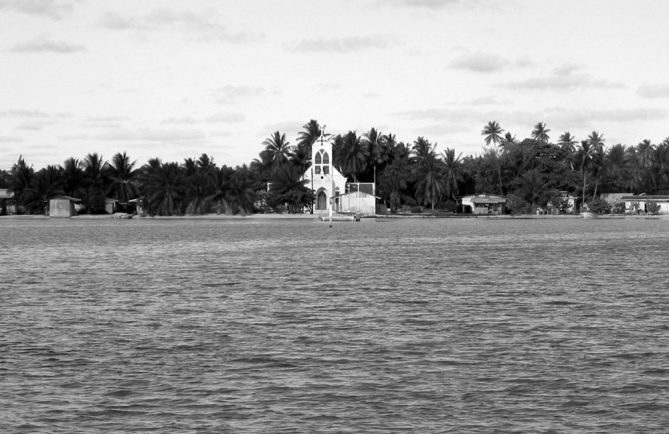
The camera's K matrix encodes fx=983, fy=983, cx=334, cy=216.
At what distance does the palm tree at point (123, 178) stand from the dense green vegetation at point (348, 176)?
0.18 metres

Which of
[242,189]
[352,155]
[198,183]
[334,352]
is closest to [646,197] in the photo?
[352,155]

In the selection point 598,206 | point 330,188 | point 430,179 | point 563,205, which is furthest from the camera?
point 563,205

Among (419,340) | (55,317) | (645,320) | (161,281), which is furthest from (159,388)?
(161,281)

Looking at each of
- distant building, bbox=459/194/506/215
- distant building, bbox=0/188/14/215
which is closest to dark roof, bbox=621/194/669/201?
distant building, bbox=459/194/506/215

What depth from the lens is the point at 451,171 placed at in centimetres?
18038

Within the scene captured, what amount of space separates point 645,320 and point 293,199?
140 metres

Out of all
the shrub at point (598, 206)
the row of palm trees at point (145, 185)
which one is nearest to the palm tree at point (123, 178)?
the row of palm trees at point (145, 185)

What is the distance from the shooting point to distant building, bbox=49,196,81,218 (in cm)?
17950

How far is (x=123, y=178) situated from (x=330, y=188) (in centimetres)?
3960

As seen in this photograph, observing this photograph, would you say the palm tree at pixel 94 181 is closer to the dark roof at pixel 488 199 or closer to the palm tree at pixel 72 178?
the palm tree at pixel 72 178

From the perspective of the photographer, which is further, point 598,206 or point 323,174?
point 598,206

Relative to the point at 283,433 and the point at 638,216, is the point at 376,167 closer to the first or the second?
the point at 638,216

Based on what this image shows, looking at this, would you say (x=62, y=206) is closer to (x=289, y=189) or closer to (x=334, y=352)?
(x=289, y=189)

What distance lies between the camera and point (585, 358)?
23188mm
